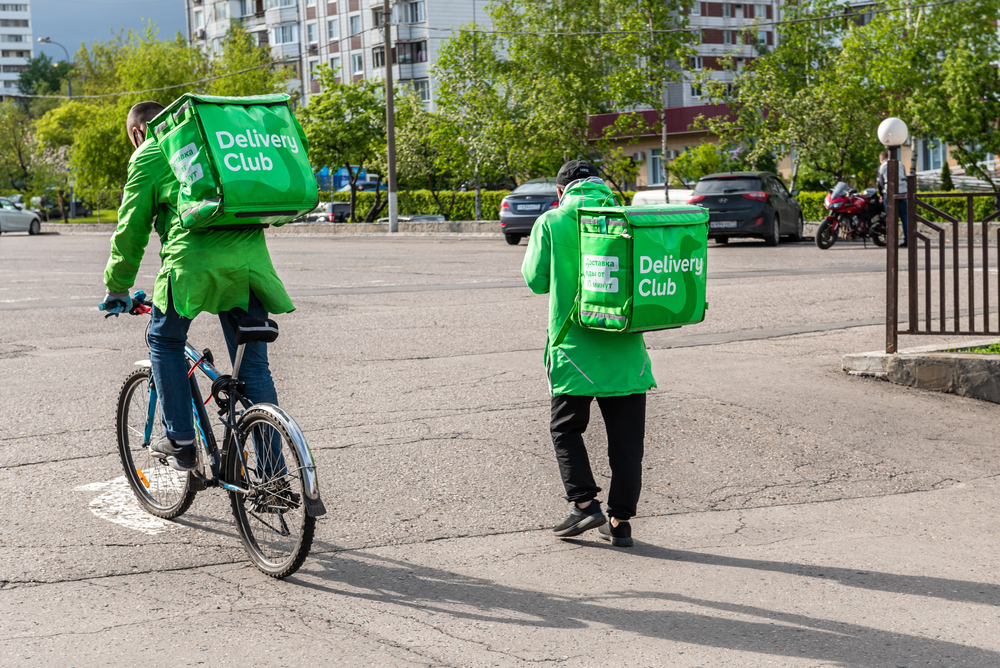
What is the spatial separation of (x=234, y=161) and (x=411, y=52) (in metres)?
71.3

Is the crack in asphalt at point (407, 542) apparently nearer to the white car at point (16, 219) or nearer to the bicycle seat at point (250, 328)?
the bicycle seat at point (250, 328)

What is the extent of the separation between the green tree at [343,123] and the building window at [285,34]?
40.8 metres

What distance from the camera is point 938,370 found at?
310 inches

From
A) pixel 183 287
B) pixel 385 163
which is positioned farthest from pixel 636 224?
pixel 385 163

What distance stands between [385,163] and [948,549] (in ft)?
129

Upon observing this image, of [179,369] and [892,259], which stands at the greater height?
[892,259]

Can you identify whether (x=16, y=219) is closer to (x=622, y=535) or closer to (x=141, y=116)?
(x=141, y=116)

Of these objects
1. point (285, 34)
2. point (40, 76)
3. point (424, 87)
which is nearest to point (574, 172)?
point (424, 87)

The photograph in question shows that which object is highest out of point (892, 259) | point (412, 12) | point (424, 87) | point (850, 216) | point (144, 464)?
point (412, 12)

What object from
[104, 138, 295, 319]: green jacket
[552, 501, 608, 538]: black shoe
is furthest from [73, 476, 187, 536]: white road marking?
[552, 501, 608, 538]: black shoe

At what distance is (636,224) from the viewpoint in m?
4.25

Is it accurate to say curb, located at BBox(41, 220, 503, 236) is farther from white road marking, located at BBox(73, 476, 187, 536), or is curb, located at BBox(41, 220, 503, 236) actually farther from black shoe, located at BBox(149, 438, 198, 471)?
black shoe, located at BBox(149, 438, 198, 471)

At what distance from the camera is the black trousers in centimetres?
463

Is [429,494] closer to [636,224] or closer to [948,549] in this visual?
[636,224]
